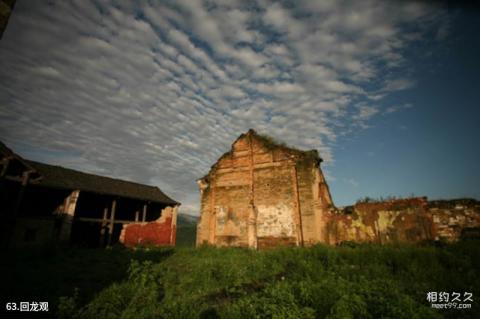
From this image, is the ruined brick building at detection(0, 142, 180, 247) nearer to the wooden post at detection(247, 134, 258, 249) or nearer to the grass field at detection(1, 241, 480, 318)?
the grass field at detection(1, 241, 480, 318)

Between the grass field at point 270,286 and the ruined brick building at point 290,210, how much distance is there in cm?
199

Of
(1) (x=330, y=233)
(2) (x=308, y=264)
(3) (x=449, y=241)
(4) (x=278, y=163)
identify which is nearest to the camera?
(2) (x=308, y=264)

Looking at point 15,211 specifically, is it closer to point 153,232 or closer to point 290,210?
point 153,232

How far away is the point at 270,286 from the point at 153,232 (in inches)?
744

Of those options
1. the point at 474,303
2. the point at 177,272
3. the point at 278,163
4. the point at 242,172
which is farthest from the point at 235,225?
the point at 474,303

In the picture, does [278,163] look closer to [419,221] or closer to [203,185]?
[203,185]

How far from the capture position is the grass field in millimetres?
4668

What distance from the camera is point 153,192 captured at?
86.4 feet

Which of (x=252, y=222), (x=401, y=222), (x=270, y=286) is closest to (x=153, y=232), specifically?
(x=252, y=222)

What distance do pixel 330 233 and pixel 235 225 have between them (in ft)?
19.8

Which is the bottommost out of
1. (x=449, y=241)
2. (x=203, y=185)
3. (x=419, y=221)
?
(x=449, y=241)

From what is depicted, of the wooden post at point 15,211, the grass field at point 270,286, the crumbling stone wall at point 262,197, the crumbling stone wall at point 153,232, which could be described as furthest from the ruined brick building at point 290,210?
the wooden post at point 15,211

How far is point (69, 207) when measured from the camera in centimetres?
1767

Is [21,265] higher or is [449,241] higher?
[449,241]
